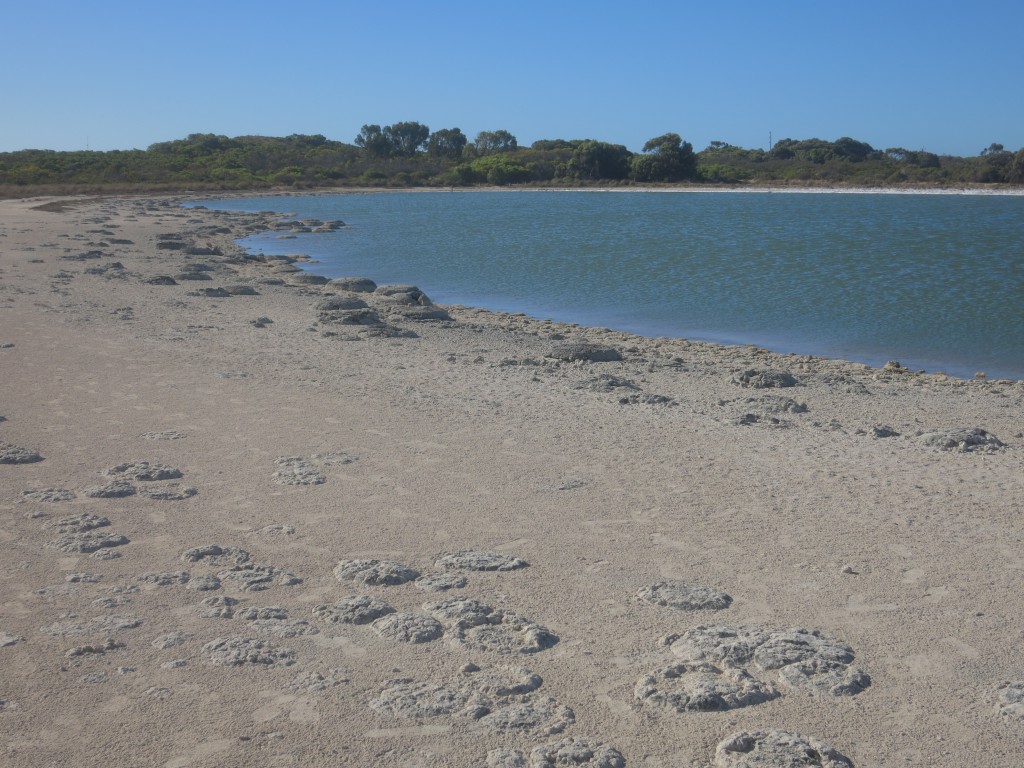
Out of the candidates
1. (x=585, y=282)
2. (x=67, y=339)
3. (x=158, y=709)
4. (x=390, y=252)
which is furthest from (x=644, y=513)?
(x=390, y=252)

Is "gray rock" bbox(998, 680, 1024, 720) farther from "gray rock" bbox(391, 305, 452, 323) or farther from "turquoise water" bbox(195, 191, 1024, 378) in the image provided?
"gray rock" bbox(391, 305, 452, 323)

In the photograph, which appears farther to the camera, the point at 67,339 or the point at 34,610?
the point at 67,339

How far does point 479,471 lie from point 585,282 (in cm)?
1810

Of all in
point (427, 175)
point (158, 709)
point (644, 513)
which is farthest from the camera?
point (427, 175)

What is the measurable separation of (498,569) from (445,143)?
12764cm

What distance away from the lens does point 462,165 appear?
106 meters

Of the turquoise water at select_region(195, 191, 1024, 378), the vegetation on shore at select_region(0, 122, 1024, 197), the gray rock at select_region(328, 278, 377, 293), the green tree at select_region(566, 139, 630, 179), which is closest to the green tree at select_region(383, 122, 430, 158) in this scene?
the vegetation on shore at select_region(0, 122, 1024, 197)

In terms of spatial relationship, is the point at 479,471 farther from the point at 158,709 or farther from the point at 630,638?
the point at 158,709

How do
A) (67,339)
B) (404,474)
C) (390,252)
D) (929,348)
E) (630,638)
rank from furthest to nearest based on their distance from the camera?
(390,252) → (929,348) → (67,339) → (404,474) → (630,638)

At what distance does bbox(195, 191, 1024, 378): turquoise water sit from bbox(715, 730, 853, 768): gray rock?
37.7 ft

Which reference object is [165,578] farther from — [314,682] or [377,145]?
[377,145]

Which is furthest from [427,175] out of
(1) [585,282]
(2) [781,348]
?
(2) [781,348]

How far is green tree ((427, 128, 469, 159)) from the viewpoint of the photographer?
127500 mm

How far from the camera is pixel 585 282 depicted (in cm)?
2462
